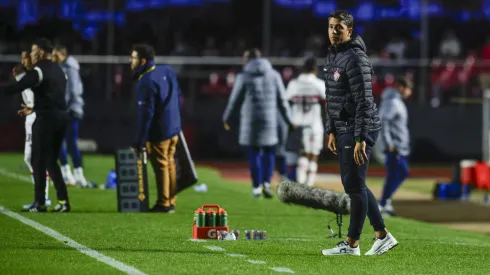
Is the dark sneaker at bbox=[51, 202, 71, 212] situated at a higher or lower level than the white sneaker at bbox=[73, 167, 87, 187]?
higher

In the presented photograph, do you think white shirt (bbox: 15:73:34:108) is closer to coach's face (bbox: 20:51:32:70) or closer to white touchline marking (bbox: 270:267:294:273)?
coach's face (bbox: 20:51:32:70)

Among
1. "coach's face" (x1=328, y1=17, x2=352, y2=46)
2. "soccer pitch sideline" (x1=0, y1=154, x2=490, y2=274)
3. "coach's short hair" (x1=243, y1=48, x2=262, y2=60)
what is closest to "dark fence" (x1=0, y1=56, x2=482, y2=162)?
"coach's short hair" (x1=243, y1=48, x2=262, y2=60)

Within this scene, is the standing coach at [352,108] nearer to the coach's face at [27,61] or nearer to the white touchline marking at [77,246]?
the white touchline marking at [77,246]

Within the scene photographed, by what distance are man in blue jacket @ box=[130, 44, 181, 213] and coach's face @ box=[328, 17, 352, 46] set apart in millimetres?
4453

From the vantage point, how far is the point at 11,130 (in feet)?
98.1

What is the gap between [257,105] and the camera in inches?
Answer: 743

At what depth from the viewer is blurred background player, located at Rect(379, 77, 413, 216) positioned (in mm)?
18094

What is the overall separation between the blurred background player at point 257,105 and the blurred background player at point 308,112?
46.2 inches

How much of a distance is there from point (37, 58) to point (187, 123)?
1578 centimetres

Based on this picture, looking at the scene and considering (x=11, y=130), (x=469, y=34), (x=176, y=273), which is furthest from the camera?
(x=469, y=34)

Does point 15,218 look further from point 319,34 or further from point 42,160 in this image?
point 319,34

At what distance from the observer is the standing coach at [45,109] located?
14.3 meters

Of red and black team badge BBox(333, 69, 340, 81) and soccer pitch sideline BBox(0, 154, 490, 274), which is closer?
soccer pitch sideline BBox(0, 154, 490, 274)

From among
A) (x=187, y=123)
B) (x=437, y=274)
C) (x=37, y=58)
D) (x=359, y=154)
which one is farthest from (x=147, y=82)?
(x=187, y=123)
